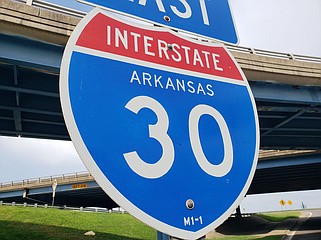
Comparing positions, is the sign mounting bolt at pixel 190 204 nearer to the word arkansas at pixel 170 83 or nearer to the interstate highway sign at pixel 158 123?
the interstate highway sign at pixel 158 123

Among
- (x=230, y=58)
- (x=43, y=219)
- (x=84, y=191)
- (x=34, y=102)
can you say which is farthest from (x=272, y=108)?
(x=84, y=191)

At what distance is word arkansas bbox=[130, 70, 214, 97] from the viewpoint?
120 centimetres

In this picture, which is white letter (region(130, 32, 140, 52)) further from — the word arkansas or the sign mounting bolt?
the sign mounting bolt

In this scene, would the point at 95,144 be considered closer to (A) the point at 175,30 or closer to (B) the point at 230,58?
(A) the point at 175,30

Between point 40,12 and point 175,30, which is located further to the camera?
point 40,12

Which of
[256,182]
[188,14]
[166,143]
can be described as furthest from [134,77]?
[256,182]

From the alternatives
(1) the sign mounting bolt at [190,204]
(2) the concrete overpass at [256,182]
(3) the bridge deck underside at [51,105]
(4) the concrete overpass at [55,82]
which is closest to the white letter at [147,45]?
(1) the sign mounting bolt at [190,204]

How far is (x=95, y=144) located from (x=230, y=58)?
2.99 feet

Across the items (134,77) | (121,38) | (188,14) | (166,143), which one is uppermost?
(188,14)

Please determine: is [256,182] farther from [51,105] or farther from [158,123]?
[158,123]

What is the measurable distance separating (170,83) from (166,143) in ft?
0.97

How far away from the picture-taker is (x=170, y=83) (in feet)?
4.22

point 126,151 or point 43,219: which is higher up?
point 43,219

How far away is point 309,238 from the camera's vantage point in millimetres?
18953
